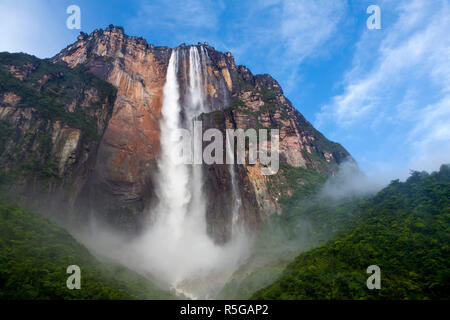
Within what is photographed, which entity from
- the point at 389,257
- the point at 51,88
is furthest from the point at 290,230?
the point at 51,88

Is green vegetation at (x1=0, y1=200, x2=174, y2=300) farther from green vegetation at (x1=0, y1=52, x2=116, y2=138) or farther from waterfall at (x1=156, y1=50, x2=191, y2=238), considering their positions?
waterfall at (x1=156, y1=50, x2=191, y2=238)

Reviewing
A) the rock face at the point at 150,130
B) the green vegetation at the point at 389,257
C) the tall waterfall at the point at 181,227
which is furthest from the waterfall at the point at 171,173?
the green vegetation at the point at 389,257

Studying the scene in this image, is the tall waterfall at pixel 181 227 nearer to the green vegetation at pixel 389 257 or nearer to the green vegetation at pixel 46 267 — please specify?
the green vegetation at pixel 46 267

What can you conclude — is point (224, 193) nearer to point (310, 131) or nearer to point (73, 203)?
point (73, 203)

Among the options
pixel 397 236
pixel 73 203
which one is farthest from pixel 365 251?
pixel 73 203

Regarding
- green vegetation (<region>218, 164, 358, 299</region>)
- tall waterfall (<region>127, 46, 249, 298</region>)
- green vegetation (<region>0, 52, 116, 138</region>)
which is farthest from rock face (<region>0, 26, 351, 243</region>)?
green vegetation (<region>218, 164, 358, 299</region>)
